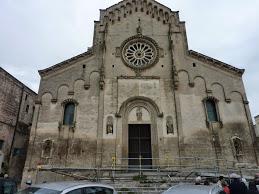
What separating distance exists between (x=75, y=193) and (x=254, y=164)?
16.1 metres

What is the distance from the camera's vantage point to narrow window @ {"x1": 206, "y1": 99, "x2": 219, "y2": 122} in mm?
20062

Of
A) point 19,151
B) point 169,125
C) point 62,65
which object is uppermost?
point 62,65

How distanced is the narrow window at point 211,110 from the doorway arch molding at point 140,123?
420 cm

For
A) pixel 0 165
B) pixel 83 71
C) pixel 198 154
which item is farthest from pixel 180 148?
pixel 0 165

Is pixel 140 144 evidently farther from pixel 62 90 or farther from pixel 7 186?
pixel 7 186

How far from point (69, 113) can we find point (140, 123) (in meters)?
A: 6.14

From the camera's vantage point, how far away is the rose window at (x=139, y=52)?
72.8 feet

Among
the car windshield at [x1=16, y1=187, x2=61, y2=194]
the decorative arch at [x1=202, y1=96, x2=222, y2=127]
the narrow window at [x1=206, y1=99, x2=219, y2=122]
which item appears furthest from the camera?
the narrow window at [x1=206, y1=99, x2=219, y2=122]

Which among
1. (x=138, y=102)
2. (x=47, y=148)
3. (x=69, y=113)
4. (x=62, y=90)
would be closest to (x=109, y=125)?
(x=138, y=102)

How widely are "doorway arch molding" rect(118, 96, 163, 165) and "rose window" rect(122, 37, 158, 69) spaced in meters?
3.41

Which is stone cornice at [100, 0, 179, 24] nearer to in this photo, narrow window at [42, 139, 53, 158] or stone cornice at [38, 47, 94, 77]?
stone cornice at [38, 47, 94, 77]

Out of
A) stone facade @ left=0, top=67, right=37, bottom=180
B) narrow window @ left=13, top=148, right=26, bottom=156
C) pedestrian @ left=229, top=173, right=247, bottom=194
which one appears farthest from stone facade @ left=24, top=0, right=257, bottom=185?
pedestrian @ left=229, top=173, right=247, bottom=194

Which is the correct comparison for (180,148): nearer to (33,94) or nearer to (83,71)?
(83,71)

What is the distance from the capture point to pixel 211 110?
20.4 metres
